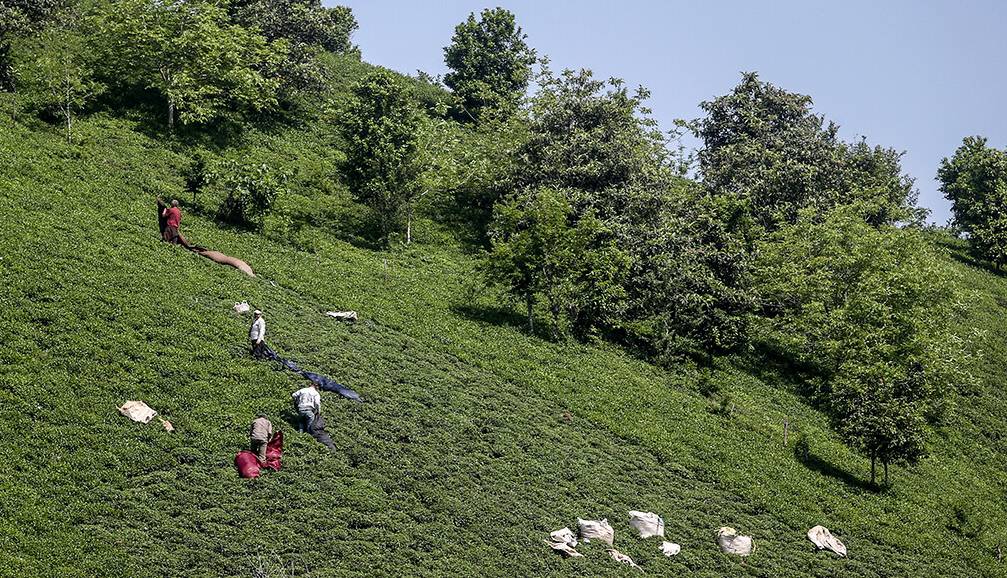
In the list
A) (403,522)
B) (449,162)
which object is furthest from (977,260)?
(403,522)

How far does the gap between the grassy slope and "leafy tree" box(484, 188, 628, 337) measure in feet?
6.73

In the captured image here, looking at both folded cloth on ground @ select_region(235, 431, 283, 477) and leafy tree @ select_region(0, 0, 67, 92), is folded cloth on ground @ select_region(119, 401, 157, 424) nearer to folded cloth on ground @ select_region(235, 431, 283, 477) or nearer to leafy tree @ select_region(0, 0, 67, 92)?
folded cloth on ground @ select_region(235, 431, 283, 477)

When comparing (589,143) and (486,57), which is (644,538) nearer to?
(589,143)

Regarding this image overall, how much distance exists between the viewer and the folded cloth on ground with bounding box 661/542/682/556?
27.2 meters

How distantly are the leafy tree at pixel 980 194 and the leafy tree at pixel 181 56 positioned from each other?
191 ft

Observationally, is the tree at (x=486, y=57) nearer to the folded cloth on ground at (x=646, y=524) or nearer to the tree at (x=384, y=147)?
the tree at (x=384, y=147)

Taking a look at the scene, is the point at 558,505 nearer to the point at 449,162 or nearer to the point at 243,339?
the point at 243,339

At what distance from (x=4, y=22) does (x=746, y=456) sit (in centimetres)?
4221

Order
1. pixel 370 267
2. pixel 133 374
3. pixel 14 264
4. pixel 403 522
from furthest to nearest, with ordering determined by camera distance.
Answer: pixel 370 267
pixel 14 264
pixel 133 374
pixel 403 522

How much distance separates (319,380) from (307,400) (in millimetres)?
2758

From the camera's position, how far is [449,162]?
2117 inches

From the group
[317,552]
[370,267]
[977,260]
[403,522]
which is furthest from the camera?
[977,260]

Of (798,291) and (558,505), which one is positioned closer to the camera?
(558,505)

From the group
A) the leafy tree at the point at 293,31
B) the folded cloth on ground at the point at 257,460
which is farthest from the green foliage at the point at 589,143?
the folded cloth on ground at the point at 257,460
